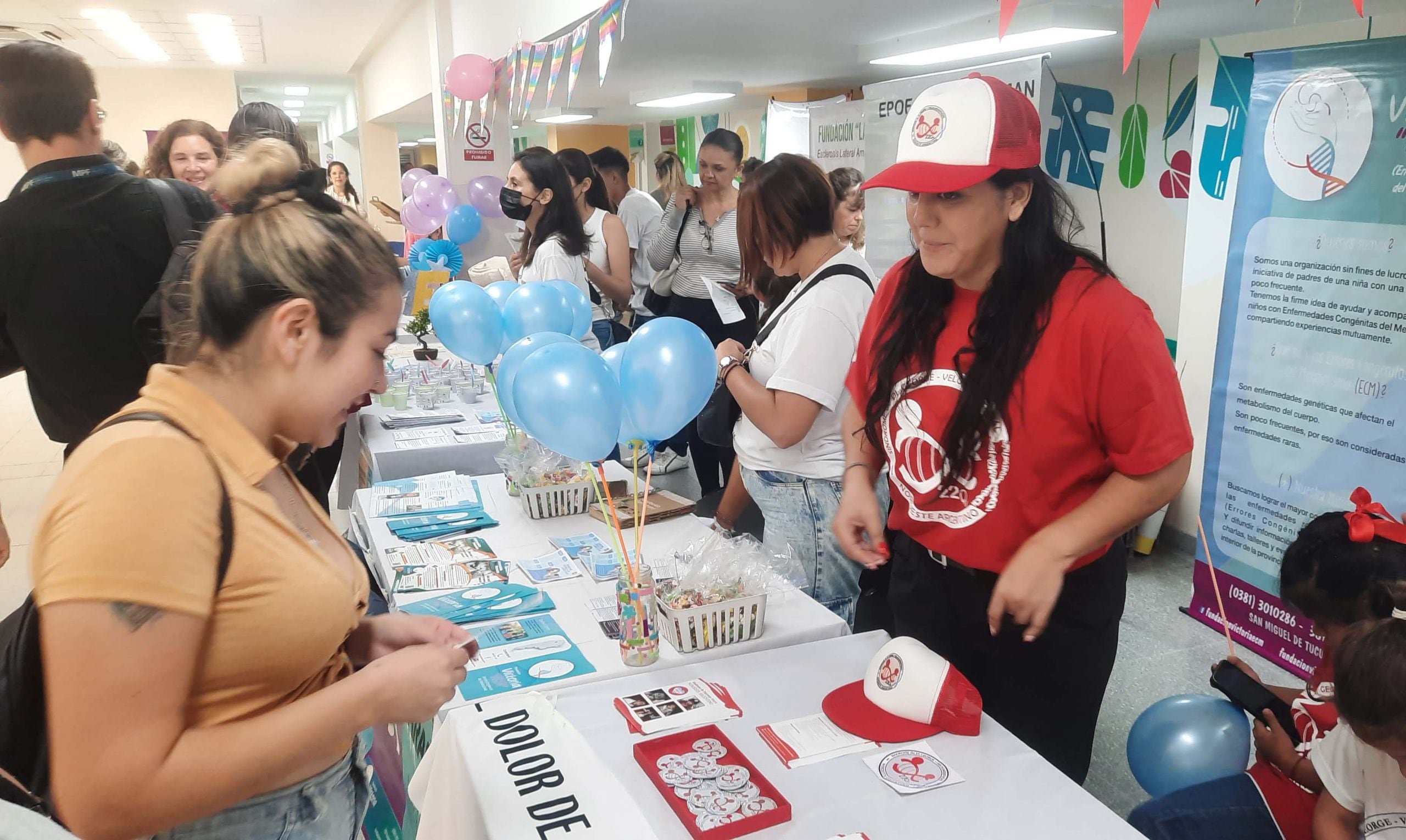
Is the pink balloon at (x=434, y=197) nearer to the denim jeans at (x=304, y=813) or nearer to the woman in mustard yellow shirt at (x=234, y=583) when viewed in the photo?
the woman in mustard yellow shirt at (x=234, y=583)

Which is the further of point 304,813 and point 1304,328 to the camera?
point 1304,328

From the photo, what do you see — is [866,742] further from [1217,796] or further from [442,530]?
[442,530]

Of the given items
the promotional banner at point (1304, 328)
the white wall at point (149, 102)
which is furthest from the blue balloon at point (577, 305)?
the white wall at point (149, 102)

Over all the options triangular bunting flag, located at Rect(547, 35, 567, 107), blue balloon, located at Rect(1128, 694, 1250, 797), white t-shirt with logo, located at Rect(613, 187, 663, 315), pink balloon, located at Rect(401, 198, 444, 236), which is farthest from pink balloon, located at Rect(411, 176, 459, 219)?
blue balloon, located at Rect(1128, 694, 1250, 797)

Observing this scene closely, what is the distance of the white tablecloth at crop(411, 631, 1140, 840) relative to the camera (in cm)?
112

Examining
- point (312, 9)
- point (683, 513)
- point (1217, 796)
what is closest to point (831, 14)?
point (683, 513)

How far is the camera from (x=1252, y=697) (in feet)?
5.84

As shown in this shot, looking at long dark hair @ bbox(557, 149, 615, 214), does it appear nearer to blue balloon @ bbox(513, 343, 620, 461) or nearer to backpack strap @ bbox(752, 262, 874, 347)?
backpack strap @ bbox(752, 262, 874, 347)

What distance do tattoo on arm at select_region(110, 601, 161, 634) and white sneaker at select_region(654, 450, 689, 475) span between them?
4.00 meters

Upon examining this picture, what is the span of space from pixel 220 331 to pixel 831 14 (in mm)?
3222

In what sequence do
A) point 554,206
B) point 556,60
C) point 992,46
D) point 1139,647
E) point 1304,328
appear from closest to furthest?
point 1304,328
point 1139,647
point 554,206
point 992,46
point 556,60

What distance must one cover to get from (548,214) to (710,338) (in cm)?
96

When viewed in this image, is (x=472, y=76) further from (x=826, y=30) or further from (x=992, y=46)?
(x=992, y=46)

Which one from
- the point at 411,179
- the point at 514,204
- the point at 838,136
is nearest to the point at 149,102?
the point at 411,179
